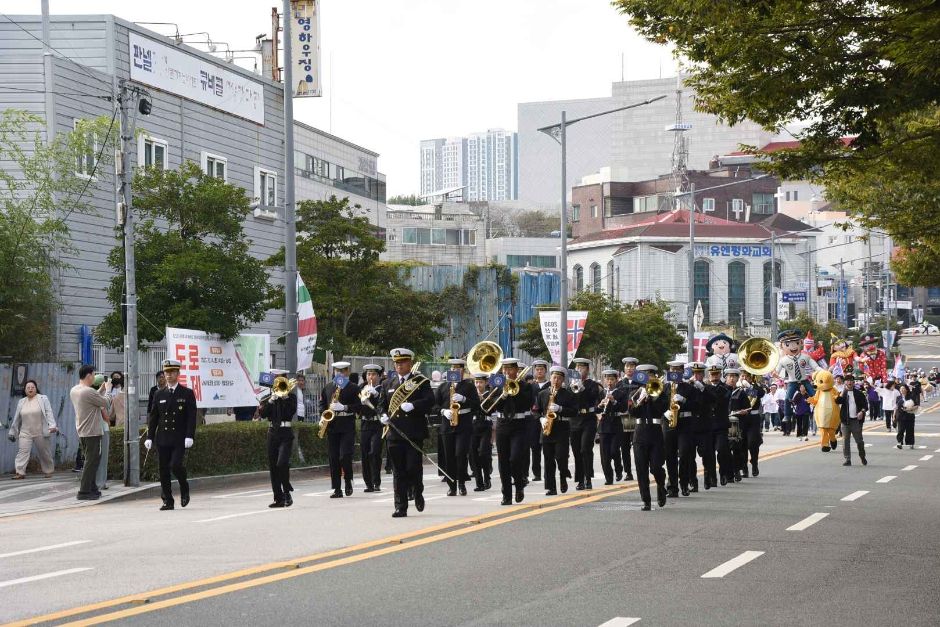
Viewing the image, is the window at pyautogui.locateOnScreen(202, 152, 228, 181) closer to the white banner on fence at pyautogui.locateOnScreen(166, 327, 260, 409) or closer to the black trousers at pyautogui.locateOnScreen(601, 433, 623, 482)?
the white banner on fence at pyautogui.locateOnScreen(166, 327, 260, 409)

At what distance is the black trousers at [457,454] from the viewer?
735 inches

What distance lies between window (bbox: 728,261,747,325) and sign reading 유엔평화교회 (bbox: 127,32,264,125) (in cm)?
8050

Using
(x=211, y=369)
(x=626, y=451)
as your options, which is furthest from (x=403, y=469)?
(x=211, y=369)

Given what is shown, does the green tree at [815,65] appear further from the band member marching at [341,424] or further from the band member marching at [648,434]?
the band member marching at [341,424]

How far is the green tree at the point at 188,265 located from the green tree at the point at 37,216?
1.37 meters

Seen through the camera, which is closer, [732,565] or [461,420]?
[732,565]

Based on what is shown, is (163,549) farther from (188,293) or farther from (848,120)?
(188,293)

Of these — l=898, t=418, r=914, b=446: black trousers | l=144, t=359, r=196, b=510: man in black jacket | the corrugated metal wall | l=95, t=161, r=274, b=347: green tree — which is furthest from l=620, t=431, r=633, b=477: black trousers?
l=898, t=418, r=914, b=446: black trousers

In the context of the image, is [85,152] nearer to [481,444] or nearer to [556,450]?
[481,444]

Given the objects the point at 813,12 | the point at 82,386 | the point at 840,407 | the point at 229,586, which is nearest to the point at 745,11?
the point at 813,12

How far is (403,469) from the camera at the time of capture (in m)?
15.4

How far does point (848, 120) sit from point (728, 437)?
610cm

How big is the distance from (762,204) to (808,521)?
119m

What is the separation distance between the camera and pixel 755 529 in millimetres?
13961
